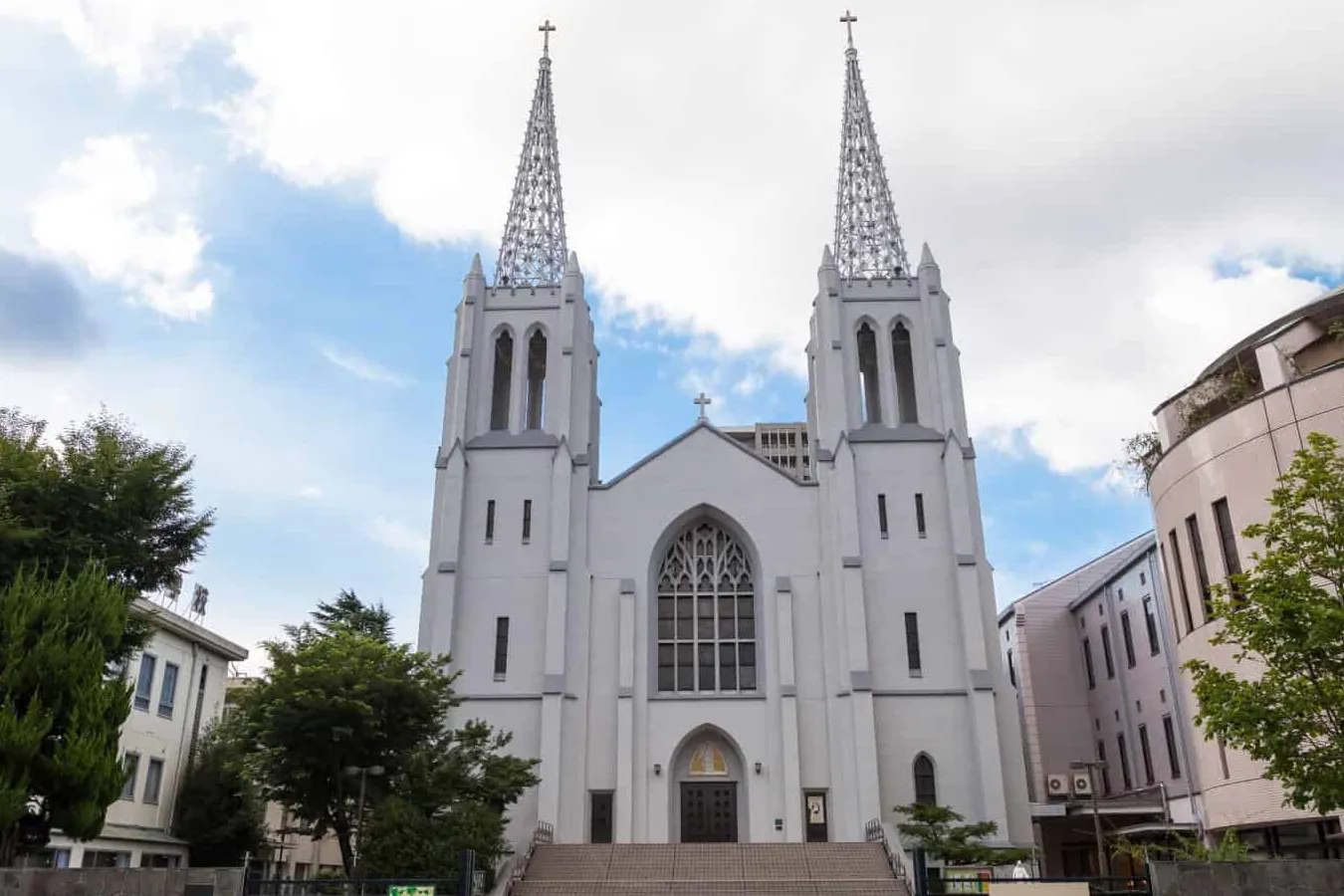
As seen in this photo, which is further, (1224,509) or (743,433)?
(743,433)

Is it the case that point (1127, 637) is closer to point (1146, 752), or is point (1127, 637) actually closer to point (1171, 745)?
point (1146, 752)

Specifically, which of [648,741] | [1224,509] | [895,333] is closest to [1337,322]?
[1224,509]

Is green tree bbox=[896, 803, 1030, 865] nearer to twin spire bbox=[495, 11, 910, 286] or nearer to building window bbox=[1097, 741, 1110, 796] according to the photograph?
building window bbox=[1097, 741, 1110, 796]

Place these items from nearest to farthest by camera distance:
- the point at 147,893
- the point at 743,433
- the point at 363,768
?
1. the point at 147,893
2. the point at 363,768
3. the point at 743,433

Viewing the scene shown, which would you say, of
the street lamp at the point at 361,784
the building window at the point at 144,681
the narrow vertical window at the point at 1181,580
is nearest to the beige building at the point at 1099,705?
the narrow vertical window at the point at 1181,580

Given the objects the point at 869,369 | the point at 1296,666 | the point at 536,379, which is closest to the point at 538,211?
the point at 536,379

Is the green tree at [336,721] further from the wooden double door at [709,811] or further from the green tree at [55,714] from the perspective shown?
the wooden double door at [709,811]

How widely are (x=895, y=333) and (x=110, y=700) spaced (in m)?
24.0

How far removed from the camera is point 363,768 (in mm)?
20672

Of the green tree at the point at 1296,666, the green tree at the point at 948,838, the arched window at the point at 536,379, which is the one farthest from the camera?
the arched window at the point at 536,379

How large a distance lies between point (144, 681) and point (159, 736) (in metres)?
1.55

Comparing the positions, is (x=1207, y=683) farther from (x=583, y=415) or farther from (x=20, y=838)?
(x=583, y=415)

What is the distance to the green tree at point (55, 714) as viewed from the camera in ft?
52.9

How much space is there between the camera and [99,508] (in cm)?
2041
